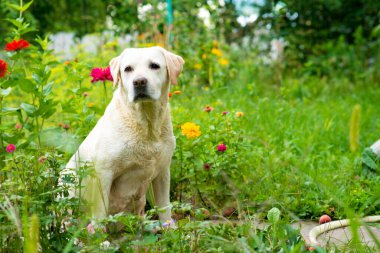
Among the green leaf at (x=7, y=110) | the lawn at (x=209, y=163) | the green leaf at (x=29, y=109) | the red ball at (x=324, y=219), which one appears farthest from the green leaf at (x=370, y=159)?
the green leaf at (x=7, y=110)

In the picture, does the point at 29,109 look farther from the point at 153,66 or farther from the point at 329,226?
the point at 329,226

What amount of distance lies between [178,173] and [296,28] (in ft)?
19.2

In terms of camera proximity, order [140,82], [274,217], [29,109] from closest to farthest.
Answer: [274,217] → [140,82] → [29,109]

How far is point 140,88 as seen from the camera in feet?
11.1

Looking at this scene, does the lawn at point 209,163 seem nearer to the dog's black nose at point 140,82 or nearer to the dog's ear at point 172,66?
the dog's ear at point 172,66

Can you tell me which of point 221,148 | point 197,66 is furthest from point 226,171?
point 197,66

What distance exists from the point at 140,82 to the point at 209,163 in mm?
1082

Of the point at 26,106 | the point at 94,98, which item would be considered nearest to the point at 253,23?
the point at 94,98

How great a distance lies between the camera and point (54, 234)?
284cm

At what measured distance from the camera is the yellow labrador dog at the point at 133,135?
3.39 meters

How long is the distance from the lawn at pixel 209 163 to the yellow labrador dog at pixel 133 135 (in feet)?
0.60

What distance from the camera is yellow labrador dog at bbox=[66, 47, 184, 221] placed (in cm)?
339

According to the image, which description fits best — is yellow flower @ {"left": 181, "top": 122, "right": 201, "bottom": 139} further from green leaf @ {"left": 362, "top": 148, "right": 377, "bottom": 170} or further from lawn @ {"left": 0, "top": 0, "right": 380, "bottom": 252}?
green leaf @ {"left": 362, "top": 148, "right": 377, "bottom": 170}

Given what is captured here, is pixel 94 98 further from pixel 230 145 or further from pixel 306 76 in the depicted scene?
pixel 306 76
